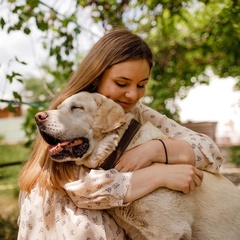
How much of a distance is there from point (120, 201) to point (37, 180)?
0.46m

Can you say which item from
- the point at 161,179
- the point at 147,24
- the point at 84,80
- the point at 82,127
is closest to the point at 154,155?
the point at 161,179

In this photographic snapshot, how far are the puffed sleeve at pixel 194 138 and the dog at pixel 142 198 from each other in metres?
0.08

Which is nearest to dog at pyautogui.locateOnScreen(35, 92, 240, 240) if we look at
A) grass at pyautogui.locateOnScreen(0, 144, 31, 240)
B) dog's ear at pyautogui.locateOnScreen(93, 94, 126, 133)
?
dog's ear at pyautogui.locateOnScreen(93, 94, 126, 133)

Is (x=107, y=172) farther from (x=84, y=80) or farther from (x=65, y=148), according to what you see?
(x=84, y=80)

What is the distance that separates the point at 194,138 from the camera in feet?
6.95

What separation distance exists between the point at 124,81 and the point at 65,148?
18.1 inches

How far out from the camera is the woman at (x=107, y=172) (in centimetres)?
182

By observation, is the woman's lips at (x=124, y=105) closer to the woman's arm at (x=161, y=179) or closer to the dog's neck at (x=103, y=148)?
the dog's neck at (x=103, y=148)

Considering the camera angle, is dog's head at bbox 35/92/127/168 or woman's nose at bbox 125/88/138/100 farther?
woman's nose at bbox 125/88/138/100

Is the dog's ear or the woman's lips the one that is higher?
the woman's lips

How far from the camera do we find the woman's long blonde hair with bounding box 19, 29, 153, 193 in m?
1.96

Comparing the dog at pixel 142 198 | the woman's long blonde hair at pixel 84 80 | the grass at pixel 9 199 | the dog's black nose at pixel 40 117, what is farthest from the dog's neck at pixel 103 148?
the grass at pixel 9 199

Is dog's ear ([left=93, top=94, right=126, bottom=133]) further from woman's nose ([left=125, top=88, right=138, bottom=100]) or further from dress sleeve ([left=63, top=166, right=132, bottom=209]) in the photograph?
dress sleeve ([left=63, top=166, right=132, bottom=209])

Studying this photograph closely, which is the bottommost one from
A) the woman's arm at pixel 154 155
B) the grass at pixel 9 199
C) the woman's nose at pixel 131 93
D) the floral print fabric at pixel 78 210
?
the grass at pixel 9 199
